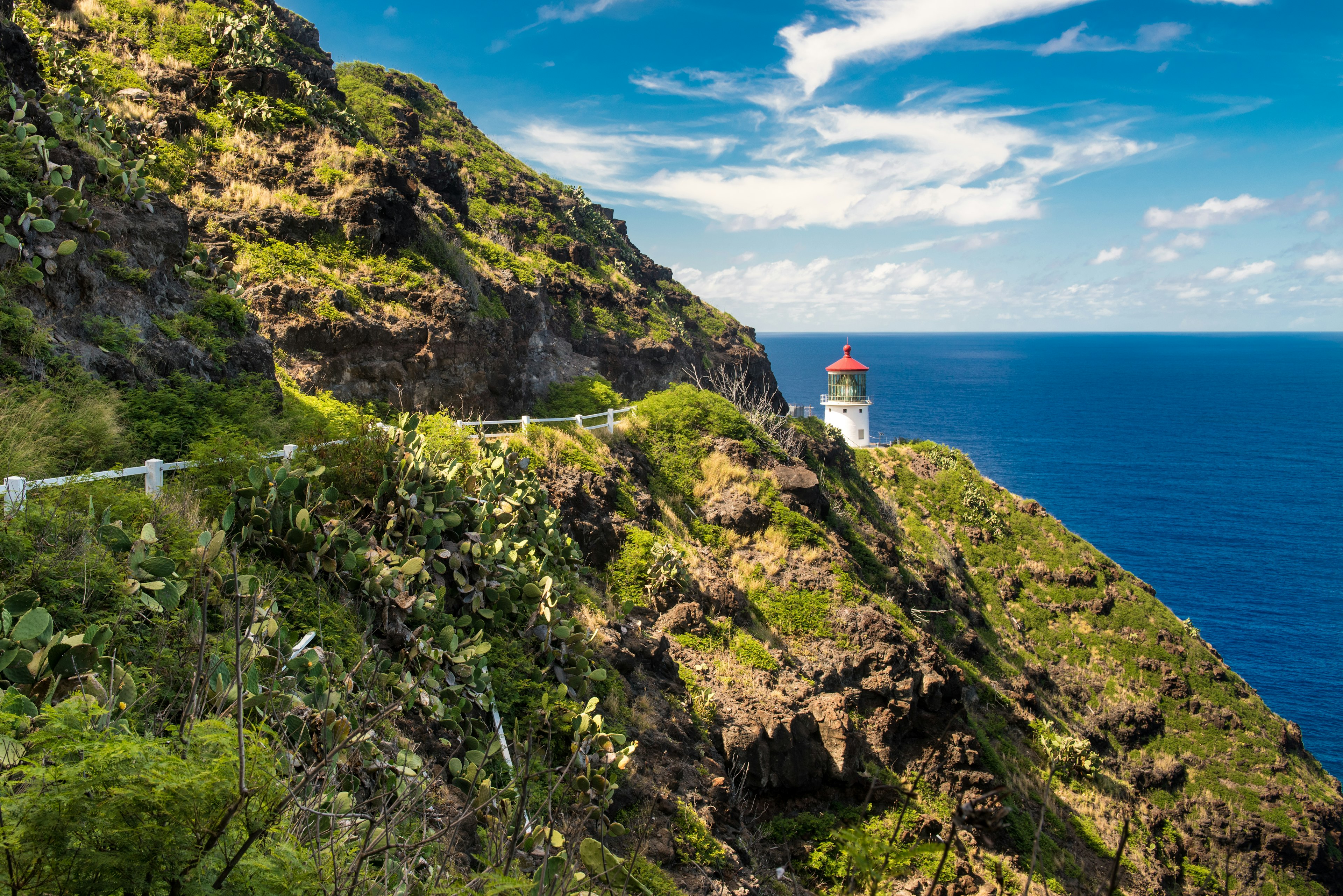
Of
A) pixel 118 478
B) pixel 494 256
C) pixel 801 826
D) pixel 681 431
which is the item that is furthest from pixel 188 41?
pixel 801 826

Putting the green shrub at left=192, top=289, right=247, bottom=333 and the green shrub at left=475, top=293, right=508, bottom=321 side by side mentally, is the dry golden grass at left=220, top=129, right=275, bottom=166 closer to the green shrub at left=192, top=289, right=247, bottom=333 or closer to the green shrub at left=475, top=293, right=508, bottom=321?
the green shrub at left=475, top=293, right=508, bottom=321

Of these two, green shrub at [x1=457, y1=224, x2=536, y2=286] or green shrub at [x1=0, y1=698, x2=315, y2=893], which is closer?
green shrub at [x1=0, y1=698, x2=315, y2=893]

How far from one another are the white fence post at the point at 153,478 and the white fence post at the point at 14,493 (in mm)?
1026

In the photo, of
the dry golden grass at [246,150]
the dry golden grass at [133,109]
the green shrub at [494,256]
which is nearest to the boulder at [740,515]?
the green shrub at [494,256]

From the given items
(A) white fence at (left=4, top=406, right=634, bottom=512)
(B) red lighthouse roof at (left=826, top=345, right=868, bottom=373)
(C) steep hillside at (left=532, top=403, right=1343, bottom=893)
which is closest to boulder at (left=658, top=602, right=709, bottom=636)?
(C) steep hillside at (left=532, top=403, right=1343, bottom=893)

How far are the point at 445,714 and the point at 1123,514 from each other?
73.0 meters

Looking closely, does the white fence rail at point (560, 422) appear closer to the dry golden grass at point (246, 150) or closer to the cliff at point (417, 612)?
the cliff at point (417, 612)

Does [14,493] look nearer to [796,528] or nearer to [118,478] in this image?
[118,478]

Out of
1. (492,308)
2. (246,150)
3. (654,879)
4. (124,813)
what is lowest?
(654,879)

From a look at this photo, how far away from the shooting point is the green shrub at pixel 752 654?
1241 cm

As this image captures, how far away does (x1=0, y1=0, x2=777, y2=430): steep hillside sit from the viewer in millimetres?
9141

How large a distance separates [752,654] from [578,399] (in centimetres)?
1343

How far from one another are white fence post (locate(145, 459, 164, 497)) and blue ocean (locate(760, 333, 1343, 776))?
147 feet

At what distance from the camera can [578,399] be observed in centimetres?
2400
